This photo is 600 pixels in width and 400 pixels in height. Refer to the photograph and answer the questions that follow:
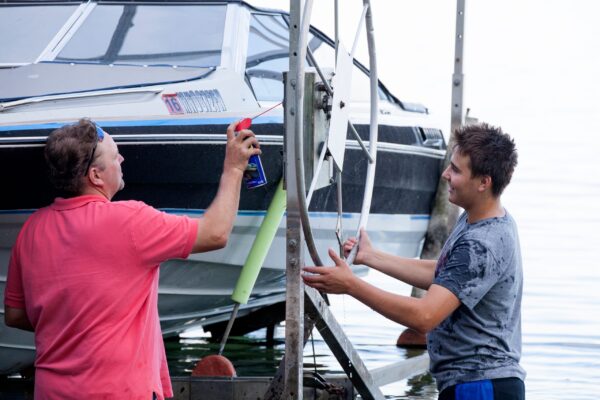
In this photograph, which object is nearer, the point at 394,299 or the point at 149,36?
the point at 394,299

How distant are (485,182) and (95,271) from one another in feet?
4.20

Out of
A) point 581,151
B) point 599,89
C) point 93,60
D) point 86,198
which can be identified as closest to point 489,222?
point 86,198

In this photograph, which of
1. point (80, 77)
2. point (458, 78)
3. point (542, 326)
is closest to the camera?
point (80, 77)

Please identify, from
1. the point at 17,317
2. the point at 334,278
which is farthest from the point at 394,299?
the point at 17,317

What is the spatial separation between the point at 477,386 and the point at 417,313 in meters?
0.38

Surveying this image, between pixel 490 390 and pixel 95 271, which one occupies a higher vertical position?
pixel 95 271

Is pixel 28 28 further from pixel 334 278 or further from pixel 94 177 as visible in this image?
pixel 334 278

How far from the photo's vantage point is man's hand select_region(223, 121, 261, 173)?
4.12 m

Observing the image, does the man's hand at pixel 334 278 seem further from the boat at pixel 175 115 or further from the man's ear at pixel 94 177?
the boat at pixel 175 115

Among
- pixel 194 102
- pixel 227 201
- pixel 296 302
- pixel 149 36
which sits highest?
pixel 149 36

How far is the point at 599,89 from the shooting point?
36.8m

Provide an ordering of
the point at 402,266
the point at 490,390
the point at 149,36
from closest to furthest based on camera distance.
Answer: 1. the point at 490,390
2. the point at 402,266
3. the point at 149,36

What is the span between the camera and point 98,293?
3.84 m

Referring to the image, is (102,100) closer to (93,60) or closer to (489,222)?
(93,60)
